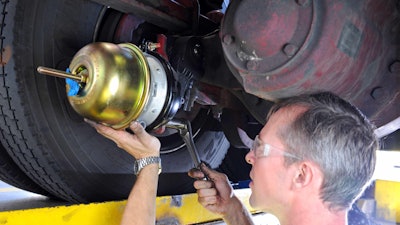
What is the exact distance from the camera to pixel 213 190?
1.32 metres

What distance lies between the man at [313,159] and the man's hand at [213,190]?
27 centimetres

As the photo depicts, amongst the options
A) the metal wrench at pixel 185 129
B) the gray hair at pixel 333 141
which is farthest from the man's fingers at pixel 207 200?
the gray hair at pixel 333 141

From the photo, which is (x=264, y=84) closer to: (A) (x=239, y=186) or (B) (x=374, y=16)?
(B) (x=374, y=16)

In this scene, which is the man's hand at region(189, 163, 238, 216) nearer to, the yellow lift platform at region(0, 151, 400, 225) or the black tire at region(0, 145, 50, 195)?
the yellow lift platform at region(0, 151, 400, 225)

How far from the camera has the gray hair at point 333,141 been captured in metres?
0.95

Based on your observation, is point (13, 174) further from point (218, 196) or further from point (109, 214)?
point (218, 196)

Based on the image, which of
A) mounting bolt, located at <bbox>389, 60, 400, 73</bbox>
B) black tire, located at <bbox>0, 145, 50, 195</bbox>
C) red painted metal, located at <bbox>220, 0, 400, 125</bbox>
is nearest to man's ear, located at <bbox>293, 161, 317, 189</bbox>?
red painted metal, located at <bbox>220, 0, 400, 125</bbox>

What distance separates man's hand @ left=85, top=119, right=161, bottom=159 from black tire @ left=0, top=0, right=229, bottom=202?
125mm

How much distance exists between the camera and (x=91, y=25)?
3.76 feet

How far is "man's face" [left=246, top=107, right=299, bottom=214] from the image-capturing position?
39.4 inches

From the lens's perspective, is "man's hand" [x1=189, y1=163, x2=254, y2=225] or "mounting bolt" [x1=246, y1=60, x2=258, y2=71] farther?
"man's hand" [x1=189, y1=163, x2=254, y2=225]

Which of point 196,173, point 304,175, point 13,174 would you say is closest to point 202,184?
point 196,173

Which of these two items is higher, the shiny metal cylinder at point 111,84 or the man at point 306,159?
the shiny metal cylinder at point 111,84

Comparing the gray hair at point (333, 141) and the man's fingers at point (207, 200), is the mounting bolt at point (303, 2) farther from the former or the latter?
the man's fingers at point (207, 200)
